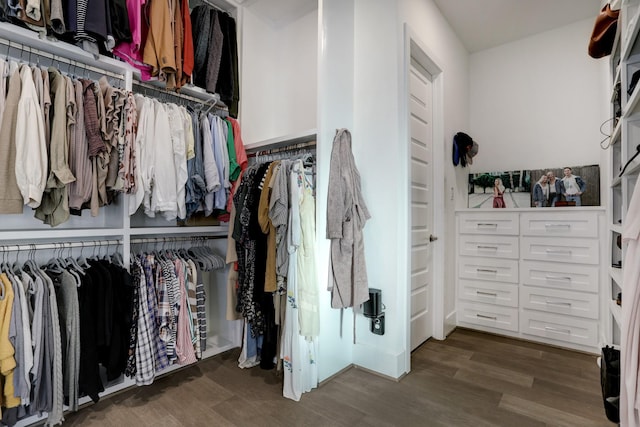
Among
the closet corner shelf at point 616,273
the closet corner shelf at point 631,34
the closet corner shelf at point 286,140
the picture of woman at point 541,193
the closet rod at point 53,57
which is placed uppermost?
the closet rod at point 53,57

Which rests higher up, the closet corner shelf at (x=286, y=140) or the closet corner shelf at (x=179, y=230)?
the closet corner shelf at (x=286, y=140)

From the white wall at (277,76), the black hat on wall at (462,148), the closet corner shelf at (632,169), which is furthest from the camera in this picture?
the black hat on wall at (462,148)

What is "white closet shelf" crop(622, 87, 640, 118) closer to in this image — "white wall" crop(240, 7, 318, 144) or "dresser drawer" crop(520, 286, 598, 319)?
"dresser drawer" crop(520, 286, 598, 319)

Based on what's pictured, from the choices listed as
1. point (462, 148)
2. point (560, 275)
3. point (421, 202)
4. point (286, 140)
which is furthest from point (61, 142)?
point (560, 275)

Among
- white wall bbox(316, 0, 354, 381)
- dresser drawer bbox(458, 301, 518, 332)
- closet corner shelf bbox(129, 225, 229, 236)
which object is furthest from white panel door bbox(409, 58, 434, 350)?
closet corner shelf bbox(129, 225, 229, 236)

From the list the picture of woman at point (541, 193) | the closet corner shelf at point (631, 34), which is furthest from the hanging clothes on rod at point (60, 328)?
the picture of woman at point (541, 193)

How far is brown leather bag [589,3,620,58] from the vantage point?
6.48 ft

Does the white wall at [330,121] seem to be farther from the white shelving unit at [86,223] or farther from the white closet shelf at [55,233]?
the white closet shelf at [55,233]

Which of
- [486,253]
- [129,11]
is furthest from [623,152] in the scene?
[129,11]

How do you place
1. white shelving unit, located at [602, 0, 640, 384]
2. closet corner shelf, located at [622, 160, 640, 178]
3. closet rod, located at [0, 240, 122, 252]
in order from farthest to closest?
closet rod, located at [0, 240, 122, 252] < white shelving unit, located at [602, 0, 640, 384] < closet corner shelf, located at [622, 160, 640, 178]

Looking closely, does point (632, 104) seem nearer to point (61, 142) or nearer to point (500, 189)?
point (500, 189)

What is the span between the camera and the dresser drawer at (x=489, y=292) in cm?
294

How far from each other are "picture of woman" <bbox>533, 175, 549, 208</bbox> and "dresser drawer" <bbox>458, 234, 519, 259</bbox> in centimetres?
52

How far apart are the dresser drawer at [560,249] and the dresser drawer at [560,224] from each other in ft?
0.17
